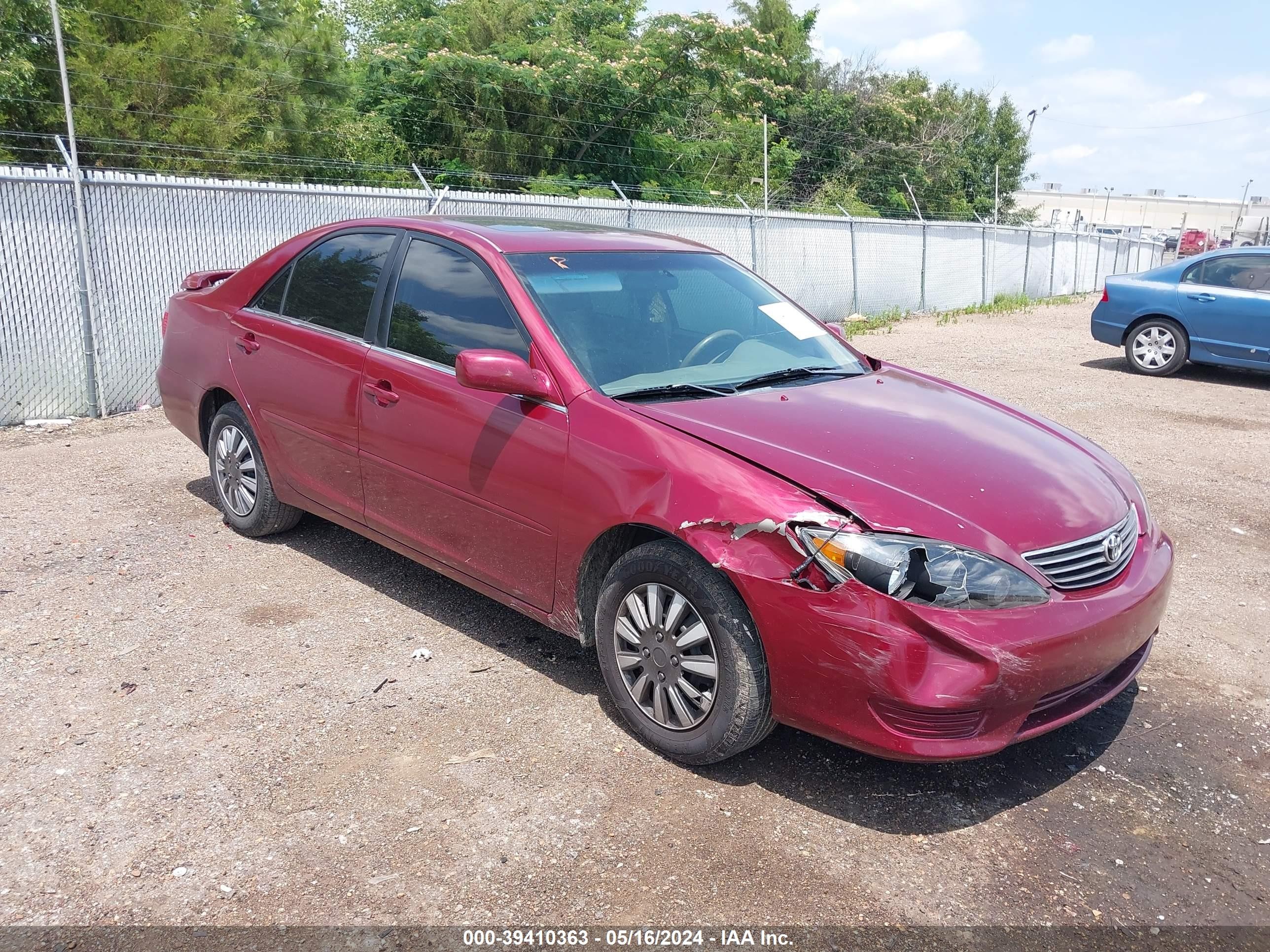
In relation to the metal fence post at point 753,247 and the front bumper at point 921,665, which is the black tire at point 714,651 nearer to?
the front bumper at point 921,665

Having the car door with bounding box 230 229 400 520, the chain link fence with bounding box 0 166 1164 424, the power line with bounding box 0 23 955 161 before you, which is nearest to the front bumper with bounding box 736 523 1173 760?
the car door with bounding box 230 229 400 520

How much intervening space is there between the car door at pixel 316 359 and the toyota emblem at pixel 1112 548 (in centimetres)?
291

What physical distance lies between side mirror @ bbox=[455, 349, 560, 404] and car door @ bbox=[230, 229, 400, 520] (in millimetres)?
961

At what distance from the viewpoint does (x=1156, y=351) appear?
12.1 m

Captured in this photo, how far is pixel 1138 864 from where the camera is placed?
298cm

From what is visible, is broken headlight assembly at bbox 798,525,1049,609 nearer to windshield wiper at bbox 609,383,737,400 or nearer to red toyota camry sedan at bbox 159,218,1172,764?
red toyota camry sedan at bbox 159,218,1172,764

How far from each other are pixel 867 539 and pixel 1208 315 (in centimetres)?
1052

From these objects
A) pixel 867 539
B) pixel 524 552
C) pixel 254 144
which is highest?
pixel 254 144

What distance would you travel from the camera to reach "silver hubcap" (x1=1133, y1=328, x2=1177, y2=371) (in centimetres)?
1198

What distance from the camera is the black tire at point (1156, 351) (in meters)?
11.9

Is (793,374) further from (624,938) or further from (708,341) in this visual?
(624,938)

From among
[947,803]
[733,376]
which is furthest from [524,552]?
[947,803]

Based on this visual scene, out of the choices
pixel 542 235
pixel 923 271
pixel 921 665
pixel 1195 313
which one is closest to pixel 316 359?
pixel 542 235

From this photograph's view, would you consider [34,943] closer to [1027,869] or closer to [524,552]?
[524,552]
